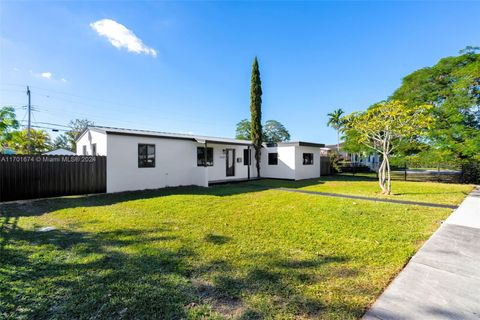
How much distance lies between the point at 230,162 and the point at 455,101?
14.2 meters

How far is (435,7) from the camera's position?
28.0 feet

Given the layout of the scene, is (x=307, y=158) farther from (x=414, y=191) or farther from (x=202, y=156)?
(x=202, y=156)

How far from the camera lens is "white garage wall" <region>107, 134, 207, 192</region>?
9727 millimetres

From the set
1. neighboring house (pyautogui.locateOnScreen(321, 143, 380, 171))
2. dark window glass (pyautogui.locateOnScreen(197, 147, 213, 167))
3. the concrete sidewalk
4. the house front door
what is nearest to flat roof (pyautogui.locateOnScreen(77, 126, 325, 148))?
dark window glass (pyautogui.locateOnScreen(197, 147, 213, 167))

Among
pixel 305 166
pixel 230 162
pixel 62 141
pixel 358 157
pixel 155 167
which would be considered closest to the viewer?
pixel 155 167

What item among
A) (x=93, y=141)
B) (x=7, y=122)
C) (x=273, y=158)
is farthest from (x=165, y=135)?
(x=273, y=158)

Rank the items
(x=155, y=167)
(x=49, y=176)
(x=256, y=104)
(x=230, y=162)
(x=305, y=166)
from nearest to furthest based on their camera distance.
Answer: (x=49, y=176)
(x=155, y=167)
(x=230, y=162)
(x=256, y=104)
(x=305, y=166)

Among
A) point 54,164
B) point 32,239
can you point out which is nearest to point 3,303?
point 32,239

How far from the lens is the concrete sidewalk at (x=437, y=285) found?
2023 millimetres

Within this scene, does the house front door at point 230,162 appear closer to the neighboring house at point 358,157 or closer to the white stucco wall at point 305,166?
the white stucco wall at point 305,166

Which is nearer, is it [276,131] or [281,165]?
[281,165]

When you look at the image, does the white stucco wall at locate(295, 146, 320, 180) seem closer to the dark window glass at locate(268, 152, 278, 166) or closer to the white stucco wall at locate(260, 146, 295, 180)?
the white stucco wall at locate(260, 146, 295, 180)

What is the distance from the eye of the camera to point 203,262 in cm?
314

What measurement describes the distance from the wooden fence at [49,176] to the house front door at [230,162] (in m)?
7.36
